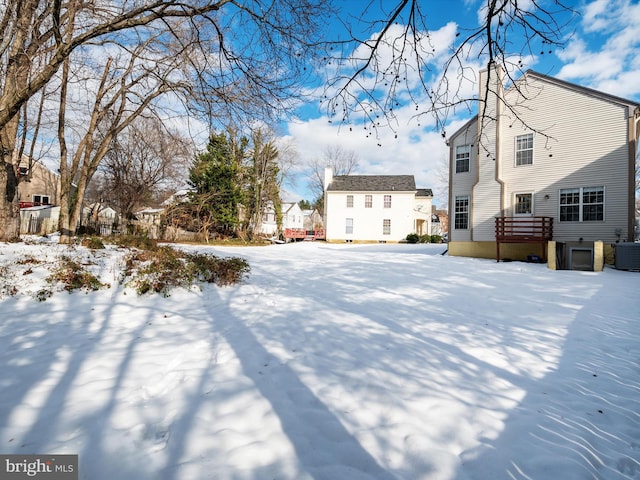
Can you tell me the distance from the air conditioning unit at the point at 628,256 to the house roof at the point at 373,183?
67.0 feet

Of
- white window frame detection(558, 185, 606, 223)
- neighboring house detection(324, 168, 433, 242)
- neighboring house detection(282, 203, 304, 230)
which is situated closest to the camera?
white window frame detection(558, 185, 606, 223)

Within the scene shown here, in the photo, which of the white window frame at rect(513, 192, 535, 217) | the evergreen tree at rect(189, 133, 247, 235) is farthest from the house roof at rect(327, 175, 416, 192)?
the white window frame at rect(513, 192, 535, 217)

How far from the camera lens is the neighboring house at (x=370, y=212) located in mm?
30469

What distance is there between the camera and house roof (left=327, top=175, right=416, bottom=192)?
101 ft

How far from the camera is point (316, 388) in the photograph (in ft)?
9.11

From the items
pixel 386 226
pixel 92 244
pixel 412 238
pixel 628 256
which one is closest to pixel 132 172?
pixel 92 244

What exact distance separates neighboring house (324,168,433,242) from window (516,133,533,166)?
652 inches

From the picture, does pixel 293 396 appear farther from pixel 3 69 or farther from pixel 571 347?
pixel 3 69

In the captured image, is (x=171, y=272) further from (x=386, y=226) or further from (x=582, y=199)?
(x=386, y=226)

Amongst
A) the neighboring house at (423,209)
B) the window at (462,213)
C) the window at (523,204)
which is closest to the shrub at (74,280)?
the window at (462,213)

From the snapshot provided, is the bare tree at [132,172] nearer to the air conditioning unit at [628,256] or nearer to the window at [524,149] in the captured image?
the window at [524,149]

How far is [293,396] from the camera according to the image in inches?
104

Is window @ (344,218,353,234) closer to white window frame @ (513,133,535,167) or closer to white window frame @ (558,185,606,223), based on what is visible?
white window frame @ (513,133,535,167)

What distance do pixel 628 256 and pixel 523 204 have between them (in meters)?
4.22
